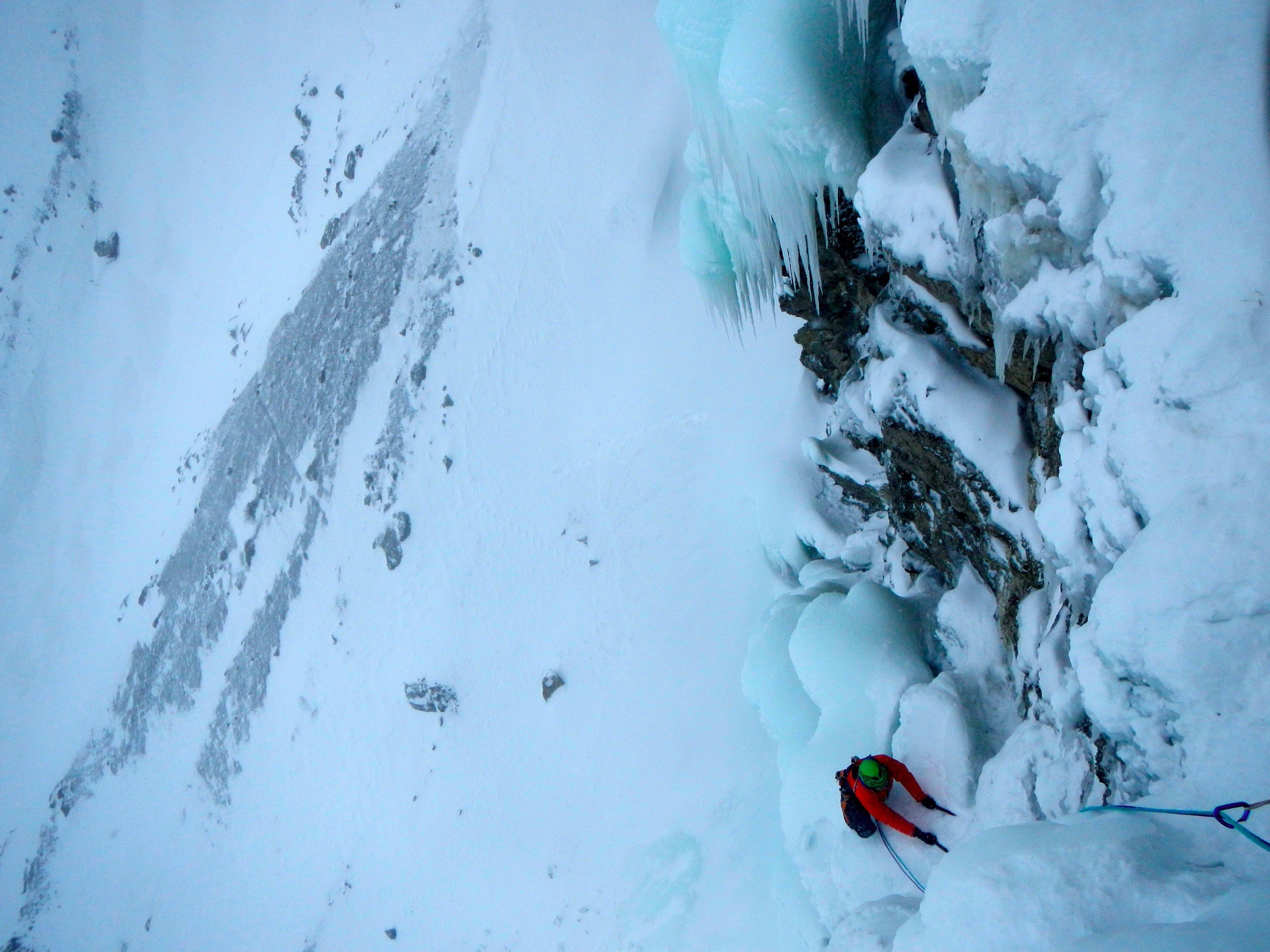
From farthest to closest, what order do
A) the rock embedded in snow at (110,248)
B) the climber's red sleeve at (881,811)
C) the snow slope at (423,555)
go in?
the rock embedded in snow at (110,248), the snow slope at (423,555), the climber's red sleeve at (881,811)

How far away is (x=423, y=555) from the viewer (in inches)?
436

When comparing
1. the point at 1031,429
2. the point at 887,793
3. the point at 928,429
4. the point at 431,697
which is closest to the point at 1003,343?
the point at 1031,429

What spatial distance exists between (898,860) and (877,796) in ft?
1.41

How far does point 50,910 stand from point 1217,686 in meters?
20.3

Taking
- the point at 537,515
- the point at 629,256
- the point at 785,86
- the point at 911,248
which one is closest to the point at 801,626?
the point at 911,248

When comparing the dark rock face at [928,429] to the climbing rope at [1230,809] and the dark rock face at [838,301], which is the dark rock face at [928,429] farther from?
the climbing rope at [1230,809]

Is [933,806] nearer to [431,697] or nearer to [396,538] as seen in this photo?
[431,697]

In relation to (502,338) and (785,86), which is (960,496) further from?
(502,338)

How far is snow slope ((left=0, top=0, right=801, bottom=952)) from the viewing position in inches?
324

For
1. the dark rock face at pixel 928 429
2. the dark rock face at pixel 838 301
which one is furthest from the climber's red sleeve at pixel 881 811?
the dark rock face at pixel 838 301

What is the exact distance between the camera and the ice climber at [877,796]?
Result: 4.46 meters

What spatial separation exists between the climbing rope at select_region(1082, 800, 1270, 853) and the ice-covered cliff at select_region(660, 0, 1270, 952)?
43mm

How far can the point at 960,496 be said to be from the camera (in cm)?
460

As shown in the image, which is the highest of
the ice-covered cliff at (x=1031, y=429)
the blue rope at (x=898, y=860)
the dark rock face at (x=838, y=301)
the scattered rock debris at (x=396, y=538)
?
the scattered rock debris at (x=396, y=538)
